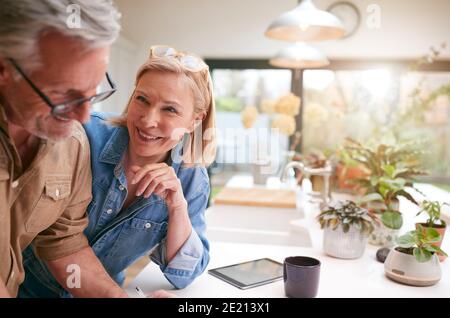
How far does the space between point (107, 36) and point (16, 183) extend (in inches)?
9.4

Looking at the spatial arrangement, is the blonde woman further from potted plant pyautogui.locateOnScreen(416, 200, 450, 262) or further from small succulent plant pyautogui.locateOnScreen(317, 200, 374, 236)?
potted plant pyautogui.locateOnScreen(416, 200, 450, 262)

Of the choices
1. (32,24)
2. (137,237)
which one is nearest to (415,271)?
(137,237)

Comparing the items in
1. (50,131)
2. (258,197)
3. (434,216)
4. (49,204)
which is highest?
(50,131)

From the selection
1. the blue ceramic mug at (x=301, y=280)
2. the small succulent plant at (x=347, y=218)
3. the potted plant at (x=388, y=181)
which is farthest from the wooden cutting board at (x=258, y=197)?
the blue ceramic mug at (x=301, y=280)

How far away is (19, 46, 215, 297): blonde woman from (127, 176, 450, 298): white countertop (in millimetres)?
62

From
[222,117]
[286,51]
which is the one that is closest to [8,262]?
[222,117]

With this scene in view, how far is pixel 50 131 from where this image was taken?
0.56 m

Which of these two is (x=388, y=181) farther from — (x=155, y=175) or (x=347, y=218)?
(x=155, y=175)

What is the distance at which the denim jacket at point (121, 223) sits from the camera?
0.72m

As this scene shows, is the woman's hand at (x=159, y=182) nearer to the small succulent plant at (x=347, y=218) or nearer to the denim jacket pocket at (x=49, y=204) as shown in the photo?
the denim jacket pocket at (x=49, y=204)

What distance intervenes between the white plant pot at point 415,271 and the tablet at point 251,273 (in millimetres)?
243

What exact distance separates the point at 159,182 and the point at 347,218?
1.86 ft

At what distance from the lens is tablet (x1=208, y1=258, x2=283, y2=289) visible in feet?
2.89

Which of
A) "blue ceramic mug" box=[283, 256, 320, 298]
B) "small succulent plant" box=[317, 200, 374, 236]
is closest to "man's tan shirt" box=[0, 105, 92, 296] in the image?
"blue ceramic mug" box=[283, 256, 320, 298]
